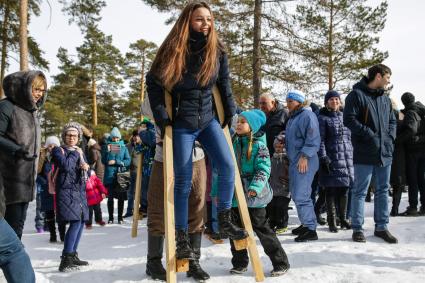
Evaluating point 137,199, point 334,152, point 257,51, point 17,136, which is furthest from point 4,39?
point 334,152

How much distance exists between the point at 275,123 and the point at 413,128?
2.71m

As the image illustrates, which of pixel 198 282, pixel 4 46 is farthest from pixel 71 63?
pixel 198 282

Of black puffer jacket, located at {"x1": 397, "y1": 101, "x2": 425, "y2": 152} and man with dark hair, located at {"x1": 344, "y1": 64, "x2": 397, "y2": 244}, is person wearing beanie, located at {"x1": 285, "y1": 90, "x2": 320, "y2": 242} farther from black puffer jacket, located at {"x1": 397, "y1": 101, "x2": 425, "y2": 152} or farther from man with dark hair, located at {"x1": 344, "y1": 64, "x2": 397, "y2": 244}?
black puffer jacket, located at {"x1": 397, "y1": 101, "x2": 425, "y2": 152}

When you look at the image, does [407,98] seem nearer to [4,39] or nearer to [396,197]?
[396,197]

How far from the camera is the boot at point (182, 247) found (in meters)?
3.55

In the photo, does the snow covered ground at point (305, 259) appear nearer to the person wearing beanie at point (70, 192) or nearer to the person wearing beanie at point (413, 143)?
the person wearing beanie at point (70, 192)

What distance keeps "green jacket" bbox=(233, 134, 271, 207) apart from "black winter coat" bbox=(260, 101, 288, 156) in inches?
91.8

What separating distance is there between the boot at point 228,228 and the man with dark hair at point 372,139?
256 cm

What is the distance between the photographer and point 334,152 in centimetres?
636

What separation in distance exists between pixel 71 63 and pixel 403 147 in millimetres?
35382

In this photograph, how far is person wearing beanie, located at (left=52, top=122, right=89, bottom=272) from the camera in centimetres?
502

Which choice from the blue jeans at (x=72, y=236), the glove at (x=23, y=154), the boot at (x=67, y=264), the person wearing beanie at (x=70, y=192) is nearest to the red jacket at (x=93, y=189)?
the person wearing beanie at (x=70, y=192)

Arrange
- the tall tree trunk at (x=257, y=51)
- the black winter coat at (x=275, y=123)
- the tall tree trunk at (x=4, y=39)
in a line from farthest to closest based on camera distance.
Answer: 1. the tall tree trunk at (x=4, y=39)
2. the tall tree trunk at (x=257, y=51)
3. the black winter coat at (x=275, y=123)

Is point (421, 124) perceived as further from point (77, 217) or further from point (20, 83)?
point (20, 83)
